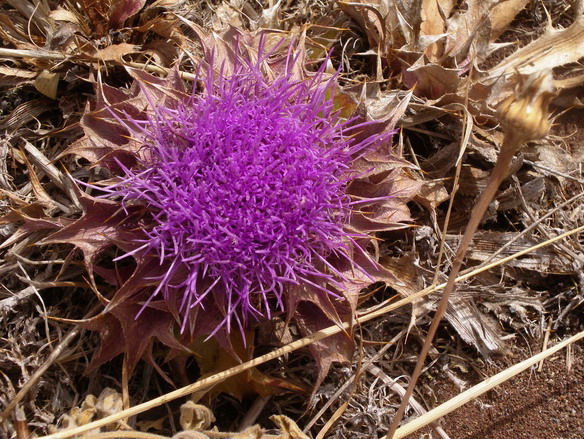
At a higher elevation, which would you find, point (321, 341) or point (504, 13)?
point (504, 13)

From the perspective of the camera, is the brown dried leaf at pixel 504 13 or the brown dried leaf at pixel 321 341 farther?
the brown dried leaf at pixel 504 13

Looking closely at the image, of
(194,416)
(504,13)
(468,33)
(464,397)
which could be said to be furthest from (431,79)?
(194,416)

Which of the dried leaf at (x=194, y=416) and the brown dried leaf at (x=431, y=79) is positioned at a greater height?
the brown dried leaf at (x=431, y=79)

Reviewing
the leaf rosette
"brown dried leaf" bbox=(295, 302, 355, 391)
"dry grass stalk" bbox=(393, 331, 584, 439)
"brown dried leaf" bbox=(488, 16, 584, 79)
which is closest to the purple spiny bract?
the leaf rosette

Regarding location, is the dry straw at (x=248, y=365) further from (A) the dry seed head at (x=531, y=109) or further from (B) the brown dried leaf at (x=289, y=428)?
(A) the dry seed head at (x=531, y=109)

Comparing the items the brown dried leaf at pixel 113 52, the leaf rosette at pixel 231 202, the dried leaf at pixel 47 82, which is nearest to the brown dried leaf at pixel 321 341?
the leaf rosette at pixel 231 202

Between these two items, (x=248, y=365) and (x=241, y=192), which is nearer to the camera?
(x=241, y=192)

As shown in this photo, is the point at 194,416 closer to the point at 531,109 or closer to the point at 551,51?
the point at 531,109
